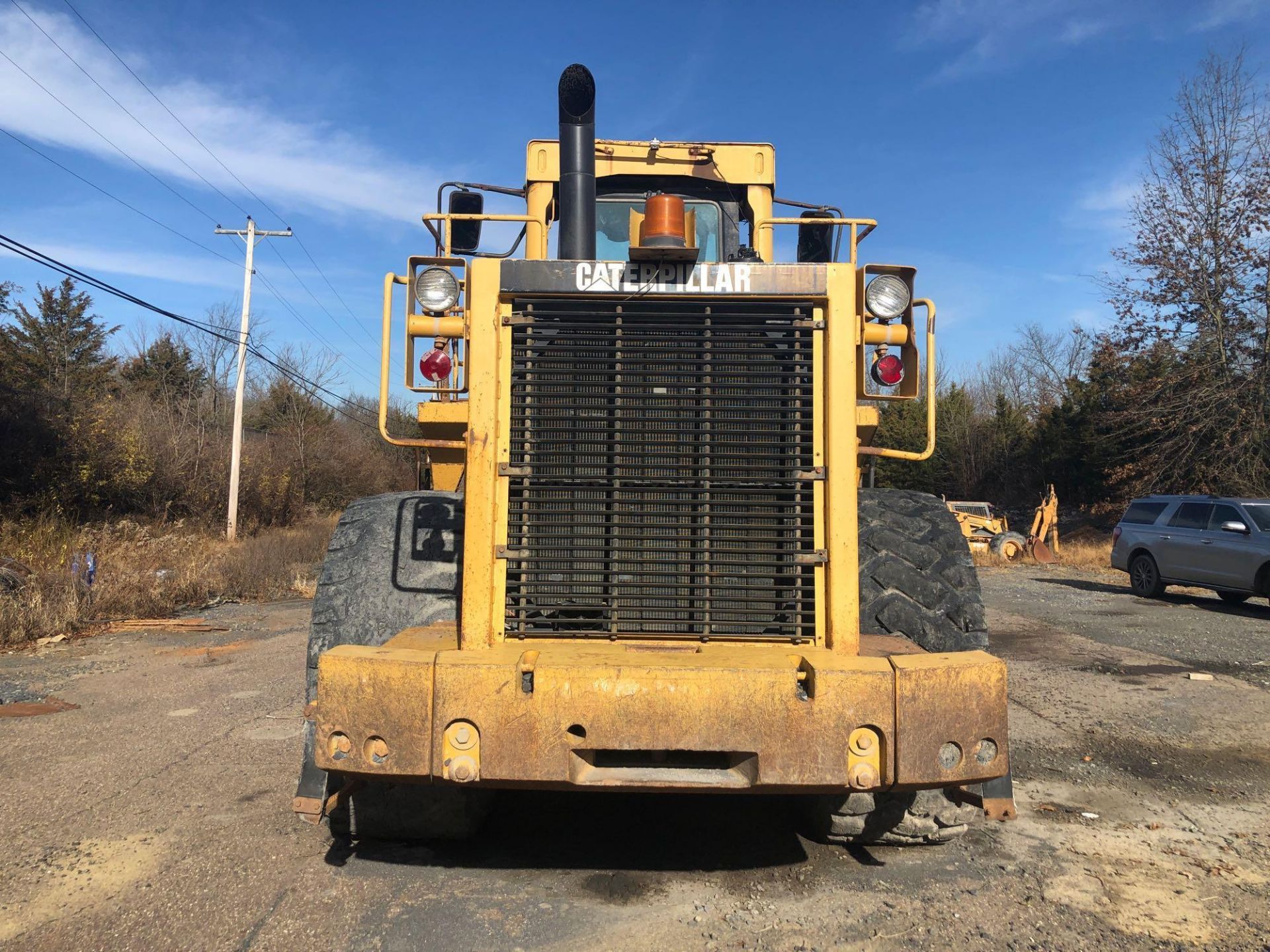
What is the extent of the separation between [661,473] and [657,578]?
1.27ft

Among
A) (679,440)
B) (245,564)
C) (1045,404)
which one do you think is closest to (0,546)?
(245,564)

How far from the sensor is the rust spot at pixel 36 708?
632 centimetres

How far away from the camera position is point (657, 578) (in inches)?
134

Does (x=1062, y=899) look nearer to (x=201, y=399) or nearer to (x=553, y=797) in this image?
(x=553, y=797)

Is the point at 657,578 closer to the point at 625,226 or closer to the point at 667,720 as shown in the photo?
the point at 667,720

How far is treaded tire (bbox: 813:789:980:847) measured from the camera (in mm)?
3492

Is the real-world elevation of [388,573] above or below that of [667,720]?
above

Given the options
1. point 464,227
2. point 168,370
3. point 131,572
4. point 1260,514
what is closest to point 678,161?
point 464,227

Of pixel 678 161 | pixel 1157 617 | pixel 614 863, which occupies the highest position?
pixel 678 161

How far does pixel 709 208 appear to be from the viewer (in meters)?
5.54

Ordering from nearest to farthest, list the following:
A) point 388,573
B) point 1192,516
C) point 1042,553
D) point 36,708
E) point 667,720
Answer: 1. point 667,720
2. point 388,573
3. point 36,708
4. point 1192,516
5. point 1042,553

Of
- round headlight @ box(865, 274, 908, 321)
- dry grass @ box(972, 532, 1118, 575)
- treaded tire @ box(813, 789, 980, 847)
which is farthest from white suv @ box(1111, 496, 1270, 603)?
round headlight @ box(865, 274, 908, 321)

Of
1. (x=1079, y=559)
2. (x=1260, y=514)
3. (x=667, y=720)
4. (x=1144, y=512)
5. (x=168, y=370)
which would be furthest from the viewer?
(x=168, y=370)

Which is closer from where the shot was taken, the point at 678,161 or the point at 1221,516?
the point at 678,161
